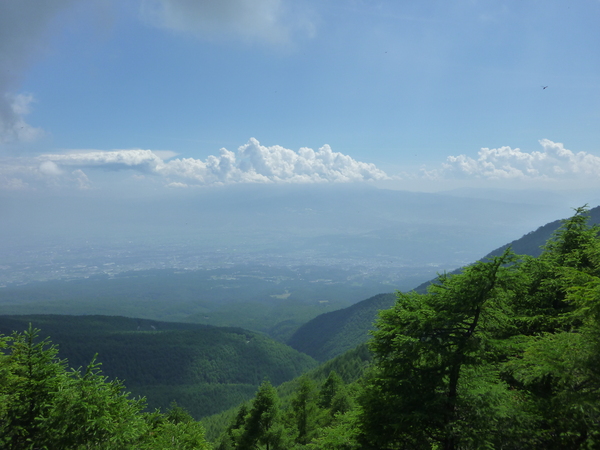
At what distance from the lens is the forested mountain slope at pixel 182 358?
144000 millimetres

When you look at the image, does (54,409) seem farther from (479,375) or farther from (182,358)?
(182,358)

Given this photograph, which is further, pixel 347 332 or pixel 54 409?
pixel 347 332

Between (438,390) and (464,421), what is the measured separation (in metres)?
1.47

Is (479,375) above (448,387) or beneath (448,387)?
above

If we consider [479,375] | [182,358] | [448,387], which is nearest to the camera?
[479,375]

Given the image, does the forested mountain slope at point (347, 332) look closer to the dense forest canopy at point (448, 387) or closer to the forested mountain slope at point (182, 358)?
the forested mountain slope at point (182, 358)

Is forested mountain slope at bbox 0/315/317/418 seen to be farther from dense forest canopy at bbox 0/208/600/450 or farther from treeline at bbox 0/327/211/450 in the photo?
dense forest canopy at bbox 0/208/600/450

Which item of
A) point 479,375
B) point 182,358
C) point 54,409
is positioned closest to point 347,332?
point 182,358

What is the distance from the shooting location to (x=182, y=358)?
16475cm

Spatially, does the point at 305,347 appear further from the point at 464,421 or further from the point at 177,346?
the point at 464,421

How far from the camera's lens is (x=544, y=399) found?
870cm

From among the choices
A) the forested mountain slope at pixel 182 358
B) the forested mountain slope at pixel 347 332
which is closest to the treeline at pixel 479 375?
the forested mountain slope at pixel 182 358

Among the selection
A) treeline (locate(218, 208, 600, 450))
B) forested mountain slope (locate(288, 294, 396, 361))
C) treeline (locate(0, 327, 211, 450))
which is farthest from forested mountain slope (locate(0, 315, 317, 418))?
treeline (locate(218, 208, 600, 450))

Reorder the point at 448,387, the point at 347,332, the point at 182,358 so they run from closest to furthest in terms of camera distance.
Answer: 1. the point at 448,387
2. the point at 182,358
3. the point at 347,332
